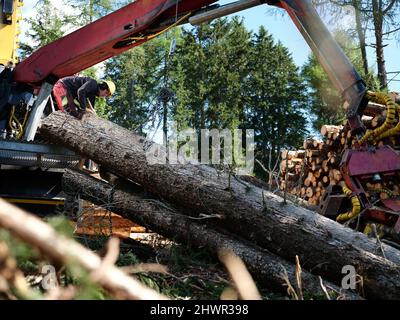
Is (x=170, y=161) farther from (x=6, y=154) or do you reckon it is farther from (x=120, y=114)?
(x=120, y=114)

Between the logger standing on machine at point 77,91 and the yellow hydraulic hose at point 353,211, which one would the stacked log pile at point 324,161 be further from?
the logger standing on machine at point 77,91

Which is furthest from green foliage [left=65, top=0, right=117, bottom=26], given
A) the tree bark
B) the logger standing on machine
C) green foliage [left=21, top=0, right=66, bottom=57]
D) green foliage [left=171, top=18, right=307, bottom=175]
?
the logger standing on machine

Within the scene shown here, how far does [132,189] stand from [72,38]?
101 inches

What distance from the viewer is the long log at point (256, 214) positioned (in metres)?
3.43

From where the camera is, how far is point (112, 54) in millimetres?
6492

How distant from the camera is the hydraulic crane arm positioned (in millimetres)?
4938

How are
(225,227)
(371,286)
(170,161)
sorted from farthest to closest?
(170,161) → (225,227) → (371,286)

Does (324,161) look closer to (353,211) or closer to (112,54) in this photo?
(353,211)

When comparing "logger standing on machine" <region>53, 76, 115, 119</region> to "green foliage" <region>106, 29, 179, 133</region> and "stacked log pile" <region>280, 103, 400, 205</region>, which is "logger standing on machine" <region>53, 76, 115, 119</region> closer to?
"stacked log pile" <region>280, 103, 400, 205</region>

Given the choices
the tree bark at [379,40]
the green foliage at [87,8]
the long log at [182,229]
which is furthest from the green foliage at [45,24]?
the long log at [182,229]

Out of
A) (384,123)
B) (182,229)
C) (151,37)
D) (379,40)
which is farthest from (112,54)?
(379,40)

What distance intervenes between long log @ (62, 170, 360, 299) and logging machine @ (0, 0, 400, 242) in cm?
75
